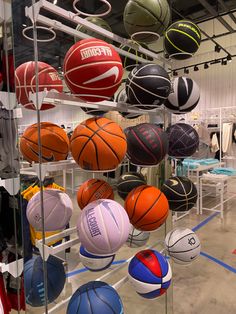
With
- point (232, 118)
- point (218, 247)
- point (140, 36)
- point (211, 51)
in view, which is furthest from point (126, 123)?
point (140, 36)

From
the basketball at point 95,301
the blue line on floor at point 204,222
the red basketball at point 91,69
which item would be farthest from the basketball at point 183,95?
the blue line on floor at point 204,222

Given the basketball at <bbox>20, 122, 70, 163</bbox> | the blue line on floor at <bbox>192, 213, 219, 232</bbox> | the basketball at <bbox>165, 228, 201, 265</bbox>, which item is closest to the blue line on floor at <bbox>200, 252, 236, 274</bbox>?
the blue line on floor at <bbox>192, 213, 219, 232</bbox>

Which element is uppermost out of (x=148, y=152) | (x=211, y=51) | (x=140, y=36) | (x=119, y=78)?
(x=211, y=51)

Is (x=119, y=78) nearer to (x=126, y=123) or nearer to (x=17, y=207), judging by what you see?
(x=17, y=207)

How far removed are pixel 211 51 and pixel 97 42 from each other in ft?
28.8

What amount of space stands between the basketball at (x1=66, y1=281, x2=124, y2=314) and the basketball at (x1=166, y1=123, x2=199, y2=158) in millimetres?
1089

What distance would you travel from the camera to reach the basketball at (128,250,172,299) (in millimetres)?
1650

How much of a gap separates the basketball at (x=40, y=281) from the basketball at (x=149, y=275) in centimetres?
46

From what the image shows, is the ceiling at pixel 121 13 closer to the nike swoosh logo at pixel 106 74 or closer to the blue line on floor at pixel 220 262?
the nike swoosh logo at pixel 106 74

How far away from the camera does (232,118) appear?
24.1 feet

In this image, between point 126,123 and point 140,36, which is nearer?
point 140,36

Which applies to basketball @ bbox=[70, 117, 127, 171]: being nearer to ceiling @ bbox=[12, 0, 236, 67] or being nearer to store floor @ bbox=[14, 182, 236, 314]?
store floor @ bbox=[14, 182, 236, 314]

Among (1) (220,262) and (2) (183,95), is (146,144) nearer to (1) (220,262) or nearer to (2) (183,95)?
(2) (183,95)

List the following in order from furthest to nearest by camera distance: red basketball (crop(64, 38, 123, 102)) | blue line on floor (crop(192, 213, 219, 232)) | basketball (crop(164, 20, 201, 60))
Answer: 1. blue line on floor (crop(192, 213, 219, 232))
2. basketball (crop(164, 20, 201, 60))
3. red basketball (crop(64, 38, 123, 102))
